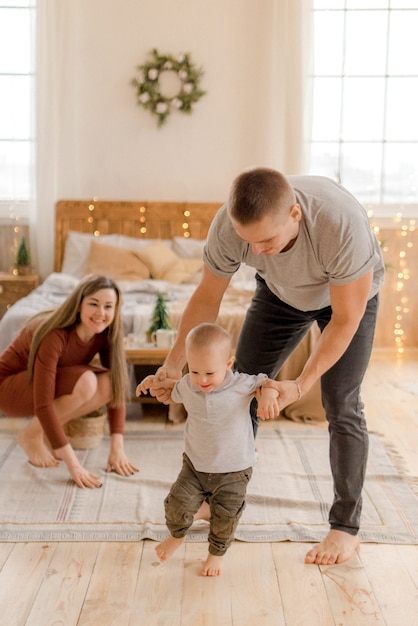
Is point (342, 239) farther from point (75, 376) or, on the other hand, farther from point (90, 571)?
point (75, 376)

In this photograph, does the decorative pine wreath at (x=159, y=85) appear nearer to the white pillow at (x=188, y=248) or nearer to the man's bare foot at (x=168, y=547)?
the white pillow at (x=188, y=248)

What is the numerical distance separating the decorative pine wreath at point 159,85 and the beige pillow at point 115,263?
97 centimetres

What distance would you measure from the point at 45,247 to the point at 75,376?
8.71 ft

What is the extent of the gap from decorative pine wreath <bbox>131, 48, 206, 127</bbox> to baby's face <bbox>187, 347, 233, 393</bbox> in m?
3.77

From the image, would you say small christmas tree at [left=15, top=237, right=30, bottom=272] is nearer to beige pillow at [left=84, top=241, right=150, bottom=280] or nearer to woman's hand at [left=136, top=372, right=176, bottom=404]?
beige pillow at [left=84, top=241, right=150, bottom=280]

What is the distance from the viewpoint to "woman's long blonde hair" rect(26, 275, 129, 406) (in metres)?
3.16

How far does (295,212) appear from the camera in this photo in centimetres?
195

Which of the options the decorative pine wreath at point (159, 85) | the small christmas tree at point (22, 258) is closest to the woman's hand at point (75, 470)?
the small christmas tree at point (22, 258)

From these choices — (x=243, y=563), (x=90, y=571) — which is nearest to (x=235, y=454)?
(x=243, y=563)

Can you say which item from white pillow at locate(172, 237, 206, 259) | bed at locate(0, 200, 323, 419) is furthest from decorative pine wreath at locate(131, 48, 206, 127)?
white pillow at locate(172, 237, 206, 259)

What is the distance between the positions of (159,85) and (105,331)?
114 inches

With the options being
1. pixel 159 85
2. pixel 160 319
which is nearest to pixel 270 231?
pixel 160 319

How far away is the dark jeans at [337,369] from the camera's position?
239cm

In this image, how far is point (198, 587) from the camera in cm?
231
